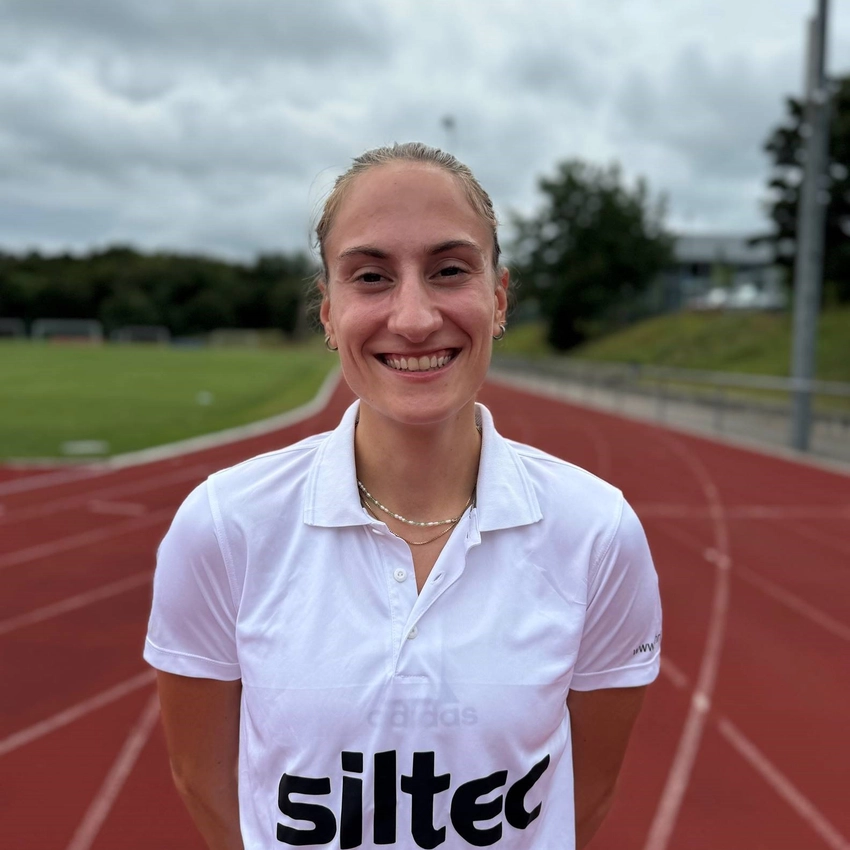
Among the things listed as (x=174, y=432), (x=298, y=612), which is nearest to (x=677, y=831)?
(x=298, y=612)

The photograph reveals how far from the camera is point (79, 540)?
7672mm

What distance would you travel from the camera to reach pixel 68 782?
12.5 ft

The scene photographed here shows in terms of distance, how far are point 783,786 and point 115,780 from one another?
3.06m

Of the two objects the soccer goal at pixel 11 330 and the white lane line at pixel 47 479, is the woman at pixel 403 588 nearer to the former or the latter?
the white lane line at pixel 47 479

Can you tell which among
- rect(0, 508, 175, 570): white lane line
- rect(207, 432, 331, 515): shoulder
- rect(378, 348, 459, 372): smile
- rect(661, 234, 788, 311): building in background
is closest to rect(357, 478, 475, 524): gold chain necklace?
rect(207, 432, 331, 515): shoulder

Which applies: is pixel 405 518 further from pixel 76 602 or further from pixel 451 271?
pixel 76 602

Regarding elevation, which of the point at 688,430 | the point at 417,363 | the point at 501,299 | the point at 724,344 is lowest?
the point at 688,430

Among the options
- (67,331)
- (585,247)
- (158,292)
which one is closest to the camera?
(585,247)

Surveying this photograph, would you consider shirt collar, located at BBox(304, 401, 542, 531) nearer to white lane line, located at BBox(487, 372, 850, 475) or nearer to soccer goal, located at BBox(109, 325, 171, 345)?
white lane line, located at BBox(487, 372, 850, 475)

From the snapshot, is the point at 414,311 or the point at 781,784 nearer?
the point at 414,311

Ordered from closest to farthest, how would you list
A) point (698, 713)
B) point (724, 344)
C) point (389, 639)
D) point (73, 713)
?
point (389, 639), point (73, 713), point (698, 713), point (724, 344)

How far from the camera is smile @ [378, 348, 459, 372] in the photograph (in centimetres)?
148

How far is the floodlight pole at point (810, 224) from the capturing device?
12.8 metres

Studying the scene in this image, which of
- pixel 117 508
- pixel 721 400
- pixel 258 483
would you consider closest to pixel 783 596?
pixel 258 483
